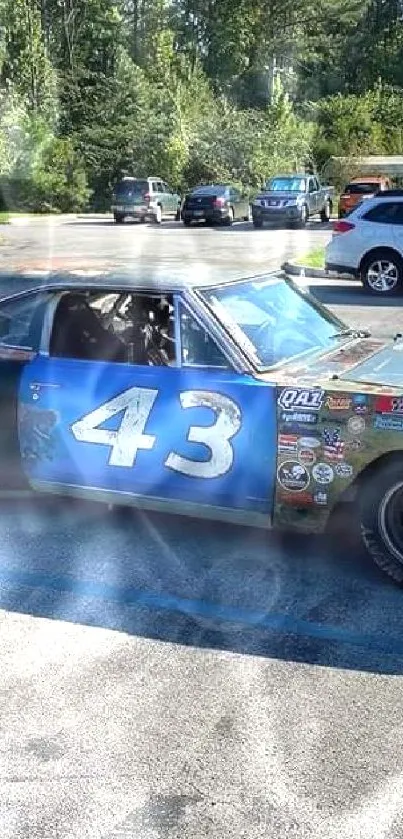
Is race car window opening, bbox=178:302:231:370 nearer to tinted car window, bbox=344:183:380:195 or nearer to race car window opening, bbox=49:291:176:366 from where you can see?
race car window opening, bbox=49:291:176:366

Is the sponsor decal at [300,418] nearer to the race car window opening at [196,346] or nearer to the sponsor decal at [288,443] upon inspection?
the sponsor decal at [288,443]

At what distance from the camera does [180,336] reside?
16.4 ft

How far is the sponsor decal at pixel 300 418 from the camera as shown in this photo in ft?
14.5

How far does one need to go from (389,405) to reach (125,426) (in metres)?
1.39

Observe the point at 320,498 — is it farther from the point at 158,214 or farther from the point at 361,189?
the point at 158,214

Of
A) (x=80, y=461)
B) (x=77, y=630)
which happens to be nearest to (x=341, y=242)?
(x=80, y=461)

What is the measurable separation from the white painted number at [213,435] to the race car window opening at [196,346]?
0.61 feet

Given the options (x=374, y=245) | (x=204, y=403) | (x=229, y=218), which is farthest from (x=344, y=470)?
(x=229, y=218)

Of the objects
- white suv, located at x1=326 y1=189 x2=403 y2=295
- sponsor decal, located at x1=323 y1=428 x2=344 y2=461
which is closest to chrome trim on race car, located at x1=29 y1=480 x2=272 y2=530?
sponsor decal, located at x1=323 y1=428 x2=344 y2=461

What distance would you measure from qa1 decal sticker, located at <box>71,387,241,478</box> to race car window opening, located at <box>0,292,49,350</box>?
2.16 feet

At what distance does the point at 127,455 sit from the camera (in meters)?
4.95

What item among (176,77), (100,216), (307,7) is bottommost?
(100,216)

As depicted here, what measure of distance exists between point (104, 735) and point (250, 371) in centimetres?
196

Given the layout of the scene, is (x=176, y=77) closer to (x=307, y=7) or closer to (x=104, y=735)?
(x=307, y=7)
